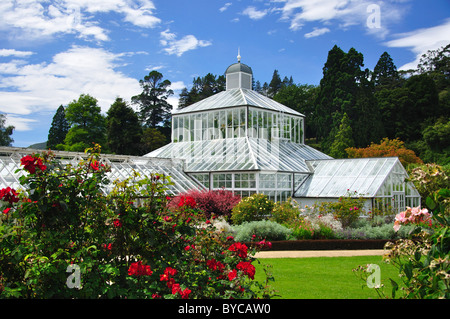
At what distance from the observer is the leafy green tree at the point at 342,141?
37.6m

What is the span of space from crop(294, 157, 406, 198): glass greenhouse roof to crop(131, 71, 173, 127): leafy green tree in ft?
103

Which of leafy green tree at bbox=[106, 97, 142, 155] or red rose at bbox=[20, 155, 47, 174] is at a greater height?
leafy green tree at bbox=[106, 97, 142, 155]

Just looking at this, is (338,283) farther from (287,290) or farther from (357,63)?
(357,63)

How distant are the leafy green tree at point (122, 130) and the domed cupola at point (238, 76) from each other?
15.9 m

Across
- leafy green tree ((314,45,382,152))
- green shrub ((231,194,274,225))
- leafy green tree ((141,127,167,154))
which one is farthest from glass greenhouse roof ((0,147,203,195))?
leafy green tree ((314,45,382,152))

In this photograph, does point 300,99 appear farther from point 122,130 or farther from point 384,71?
point 122,130

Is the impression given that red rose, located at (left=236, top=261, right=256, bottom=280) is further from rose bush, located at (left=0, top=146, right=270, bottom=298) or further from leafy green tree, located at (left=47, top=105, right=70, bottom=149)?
leafy green tree, located at (left=47, top=105, right=70, bottom=149)

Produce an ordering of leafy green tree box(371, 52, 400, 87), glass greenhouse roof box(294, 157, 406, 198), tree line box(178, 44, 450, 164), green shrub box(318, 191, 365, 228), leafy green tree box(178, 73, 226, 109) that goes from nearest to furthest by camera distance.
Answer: green shrub box(318, 191, 365, 228) < glass greenhouse roof box(294, 157, 406, 198) < tree line box(178, 44, 450, 164) < leafy green tree box(371, 52, 400, 87) < leafy green tree box(178, 73, 226, 109)

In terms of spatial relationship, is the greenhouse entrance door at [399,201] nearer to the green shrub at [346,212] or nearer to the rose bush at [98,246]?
the green shrub at [346,212]

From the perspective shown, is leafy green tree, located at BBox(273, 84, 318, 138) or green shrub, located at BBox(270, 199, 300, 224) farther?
leafy green tree, located at BBox(273, 84, 318, 138)

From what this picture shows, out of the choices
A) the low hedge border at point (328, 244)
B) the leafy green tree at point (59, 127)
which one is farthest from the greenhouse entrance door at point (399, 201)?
the leafy green tree at point (59, 127)

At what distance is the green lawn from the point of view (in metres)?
7.80

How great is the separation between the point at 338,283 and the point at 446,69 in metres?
45.0

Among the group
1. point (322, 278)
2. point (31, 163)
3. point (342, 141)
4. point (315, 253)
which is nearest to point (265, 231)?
point (315, 253)
